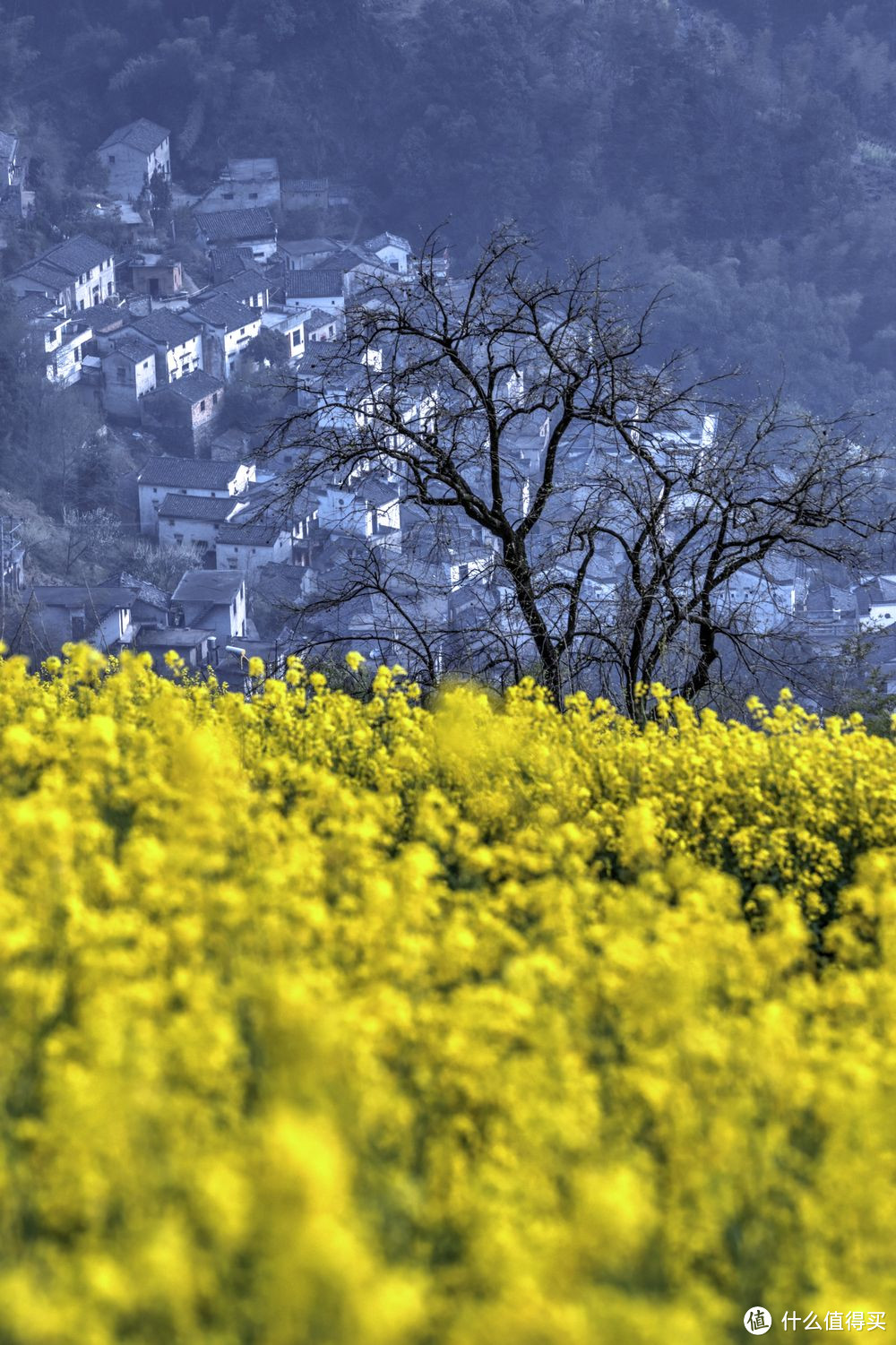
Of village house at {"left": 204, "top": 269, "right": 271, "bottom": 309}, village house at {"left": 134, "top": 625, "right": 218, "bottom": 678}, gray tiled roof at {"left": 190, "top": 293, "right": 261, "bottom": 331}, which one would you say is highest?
village house at {"left": 204, "top": 269, "right": 271, "bottom": 309}

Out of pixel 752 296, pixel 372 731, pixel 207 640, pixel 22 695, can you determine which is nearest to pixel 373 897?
pixel 372 731

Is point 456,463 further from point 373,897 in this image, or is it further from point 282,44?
point 282,44

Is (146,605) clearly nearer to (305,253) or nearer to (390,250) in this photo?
(390,250)

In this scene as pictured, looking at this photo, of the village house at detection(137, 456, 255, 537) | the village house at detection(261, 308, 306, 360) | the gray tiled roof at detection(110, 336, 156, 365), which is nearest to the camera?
the village house at detection(137, 456, 255, 537)

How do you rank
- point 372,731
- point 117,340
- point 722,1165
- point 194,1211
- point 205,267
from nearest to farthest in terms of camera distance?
point 194,1211 → point 722,1165 → point 372,731 → point 117,340 → point 205,267

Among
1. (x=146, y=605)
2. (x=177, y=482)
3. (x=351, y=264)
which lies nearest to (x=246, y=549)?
(x=177, y=482)

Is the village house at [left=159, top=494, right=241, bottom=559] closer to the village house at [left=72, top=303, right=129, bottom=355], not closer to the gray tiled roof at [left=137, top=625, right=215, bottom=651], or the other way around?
the gray tiled roof at [left=137, top=625, right=215, bottom=651]

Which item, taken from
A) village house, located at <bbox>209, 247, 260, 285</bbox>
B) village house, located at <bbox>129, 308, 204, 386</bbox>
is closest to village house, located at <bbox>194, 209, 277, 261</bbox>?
village house, located at <bbox>209, 247, 260, 285</bbox>
